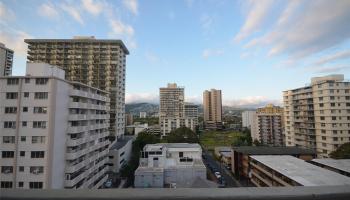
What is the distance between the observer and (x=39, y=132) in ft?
30.9

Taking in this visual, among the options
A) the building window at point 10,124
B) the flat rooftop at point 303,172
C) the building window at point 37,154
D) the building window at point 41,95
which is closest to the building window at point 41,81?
the building window at point 41,95

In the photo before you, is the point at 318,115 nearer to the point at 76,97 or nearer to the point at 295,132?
the point at 295,132

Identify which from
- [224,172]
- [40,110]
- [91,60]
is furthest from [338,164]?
[91,60]

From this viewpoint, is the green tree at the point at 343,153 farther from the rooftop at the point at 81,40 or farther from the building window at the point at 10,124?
the rooftop at the point at 81,40

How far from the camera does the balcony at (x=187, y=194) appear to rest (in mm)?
819

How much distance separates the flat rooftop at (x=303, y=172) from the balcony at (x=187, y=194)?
23.8 ft

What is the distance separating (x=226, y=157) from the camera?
21.4m

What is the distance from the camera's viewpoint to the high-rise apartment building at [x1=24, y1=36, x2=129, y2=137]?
85.1ft

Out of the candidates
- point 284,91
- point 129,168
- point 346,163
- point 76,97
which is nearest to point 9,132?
point 76,97

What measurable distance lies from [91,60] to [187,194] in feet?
92.7

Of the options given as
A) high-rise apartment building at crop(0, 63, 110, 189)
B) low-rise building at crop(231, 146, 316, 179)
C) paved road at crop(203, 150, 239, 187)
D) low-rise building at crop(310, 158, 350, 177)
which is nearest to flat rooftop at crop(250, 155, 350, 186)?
low-rise building at crop(310, 158, 350, 177)

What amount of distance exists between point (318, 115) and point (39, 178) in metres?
21.3

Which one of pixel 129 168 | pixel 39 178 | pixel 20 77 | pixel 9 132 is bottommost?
pixel 129 168

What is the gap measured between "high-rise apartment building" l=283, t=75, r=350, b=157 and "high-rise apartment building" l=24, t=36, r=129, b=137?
1944 centimetres
